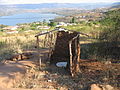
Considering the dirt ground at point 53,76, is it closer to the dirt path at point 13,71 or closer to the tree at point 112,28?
the dirt path at point 13,71

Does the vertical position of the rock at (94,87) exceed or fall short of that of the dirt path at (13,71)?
it exceeds it

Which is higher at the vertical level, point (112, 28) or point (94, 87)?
point (112, 28)

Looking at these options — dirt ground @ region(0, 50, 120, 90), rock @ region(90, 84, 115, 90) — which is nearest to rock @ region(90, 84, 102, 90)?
rock @ region(90, 84, 115, 90)

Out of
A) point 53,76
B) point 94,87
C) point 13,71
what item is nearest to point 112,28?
point 53,76

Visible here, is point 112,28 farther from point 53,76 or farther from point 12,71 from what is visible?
point 12,71

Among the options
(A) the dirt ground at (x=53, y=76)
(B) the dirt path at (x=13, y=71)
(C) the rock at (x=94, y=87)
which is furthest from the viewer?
(B) the dirt path at (x=13, y=71)

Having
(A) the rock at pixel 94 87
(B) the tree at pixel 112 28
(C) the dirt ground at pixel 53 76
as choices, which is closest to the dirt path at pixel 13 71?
(C) the dirt ground at pixel 53 76

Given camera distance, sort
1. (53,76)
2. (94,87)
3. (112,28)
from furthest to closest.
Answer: (112,28) < (53,76) < (94,87)

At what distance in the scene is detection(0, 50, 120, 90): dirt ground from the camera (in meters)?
6.67

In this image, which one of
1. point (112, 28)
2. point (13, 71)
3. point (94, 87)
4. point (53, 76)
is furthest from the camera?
point (112, 28)

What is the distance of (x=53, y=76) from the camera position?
7.51 meters

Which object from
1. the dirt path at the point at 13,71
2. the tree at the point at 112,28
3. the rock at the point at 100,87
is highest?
the tree at the point at 112,28

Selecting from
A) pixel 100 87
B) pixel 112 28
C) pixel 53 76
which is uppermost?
pixel 112 28

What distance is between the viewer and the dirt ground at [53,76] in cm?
667
